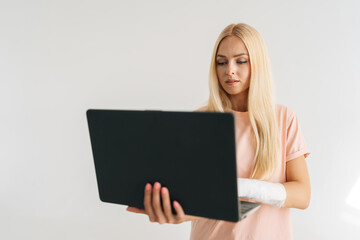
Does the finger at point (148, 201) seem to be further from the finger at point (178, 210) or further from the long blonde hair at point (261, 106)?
the long blonde hair at point (261, 106)

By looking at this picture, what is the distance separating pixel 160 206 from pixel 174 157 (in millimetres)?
167

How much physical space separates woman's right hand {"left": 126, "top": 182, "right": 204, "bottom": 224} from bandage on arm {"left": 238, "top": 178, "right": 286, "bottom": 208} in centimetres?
20

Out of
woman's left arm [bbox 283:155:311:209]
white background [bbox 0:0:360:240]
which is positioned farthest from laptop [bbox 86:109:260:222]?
white background [bbox 0:0:360:240]

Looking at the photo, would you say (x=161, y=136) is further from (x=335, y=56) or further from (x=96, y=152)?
(x=335, y=56)

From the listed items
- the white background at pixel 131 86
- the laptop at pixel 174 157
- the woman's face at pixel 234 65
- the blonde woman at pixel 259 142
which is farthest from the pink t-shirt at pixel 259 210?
the white background at pixel 131 86

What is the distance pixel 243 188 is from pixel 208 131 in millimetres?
321

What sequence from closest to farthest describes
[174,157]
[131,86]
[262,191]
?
[174,157]
[262,191]
[131,86]

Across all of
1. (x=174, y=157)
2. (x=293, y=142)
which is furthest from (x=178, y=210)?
(x=293, y=142)

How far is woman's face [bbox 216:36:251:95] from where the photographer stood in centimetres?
146

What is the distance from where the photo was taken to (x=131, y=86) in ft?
9.12

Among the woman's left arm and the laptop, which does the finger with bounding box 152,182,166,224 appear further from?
the woman's left arm

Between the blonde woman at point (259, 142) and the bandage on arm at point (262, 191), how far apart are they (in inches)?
1.5

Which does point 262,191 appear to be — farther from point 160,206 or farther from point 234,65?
point 234,65

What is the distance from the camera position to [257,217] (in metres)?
1.41
